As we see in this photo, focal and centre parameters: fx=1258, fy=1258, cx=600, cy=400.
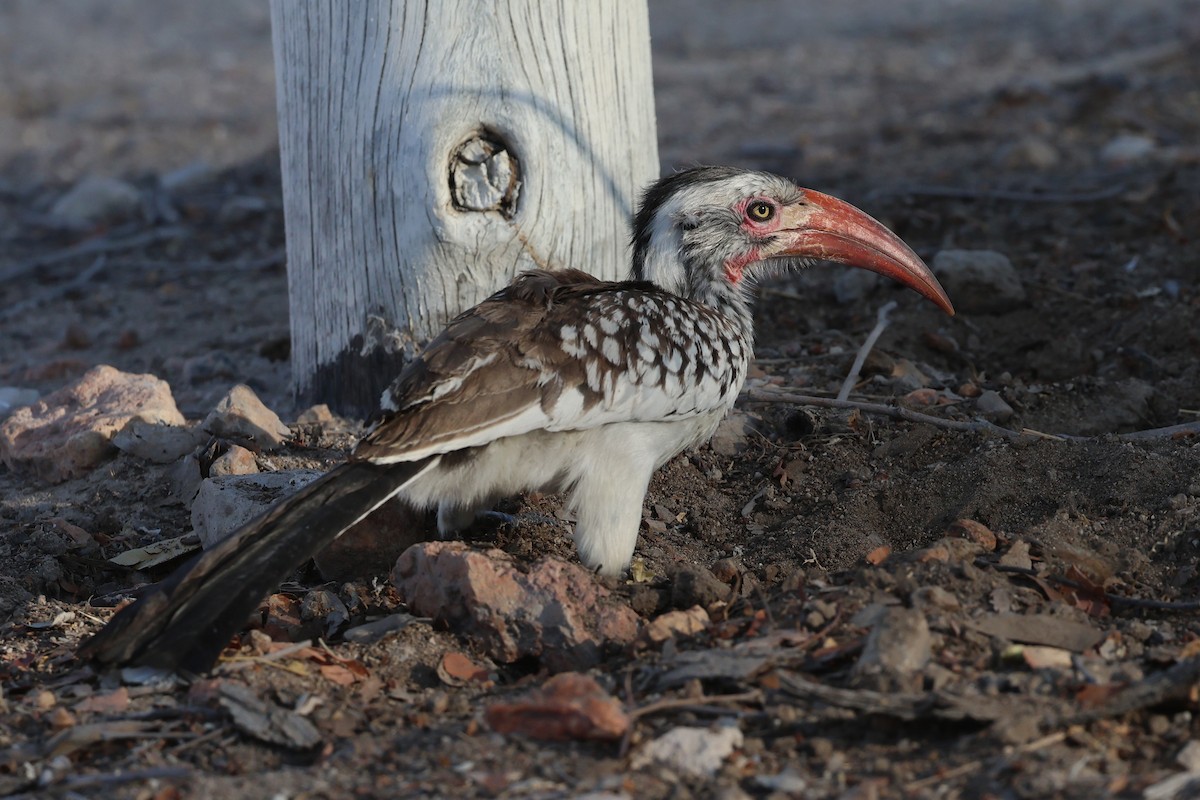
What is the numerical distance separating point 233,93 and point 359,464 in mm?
9745

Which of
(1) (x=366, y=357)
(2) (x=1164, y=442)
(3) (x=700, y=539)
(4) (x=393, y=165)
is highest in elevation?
(4) (x=393, y=165)

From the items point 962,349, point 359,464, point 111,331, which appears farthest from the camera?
point 111,331

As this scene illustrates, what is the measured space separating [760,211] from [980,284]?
172 centimetres

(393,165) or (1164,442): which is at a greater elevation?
(393,165)

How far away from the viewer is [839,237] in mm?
4867

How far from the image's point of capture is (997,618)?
3.27 metres

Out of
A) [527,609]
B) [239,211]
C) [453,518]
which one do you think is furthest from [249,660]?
[239,211]

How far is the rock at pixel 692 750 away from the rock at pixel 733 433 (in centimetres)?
200

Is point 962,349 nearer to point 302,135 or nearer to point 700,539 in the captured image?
point 700,539

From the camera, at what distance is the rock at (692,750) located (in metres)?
2.79

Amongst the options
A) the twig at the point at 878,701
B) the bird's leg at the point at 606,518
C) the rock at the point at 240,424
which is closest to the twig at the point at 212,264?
the rock at the point at 240,424

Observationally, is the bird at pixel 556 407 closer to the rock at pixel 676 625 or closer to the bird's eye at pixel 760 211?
the bird's eye at pixel 760 211

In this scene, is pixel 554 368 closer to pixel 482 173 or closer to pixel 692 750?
pixel 482 173

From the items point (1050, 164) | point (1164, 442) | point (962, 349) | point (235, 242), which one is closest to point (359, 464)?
point (1164, 442)
